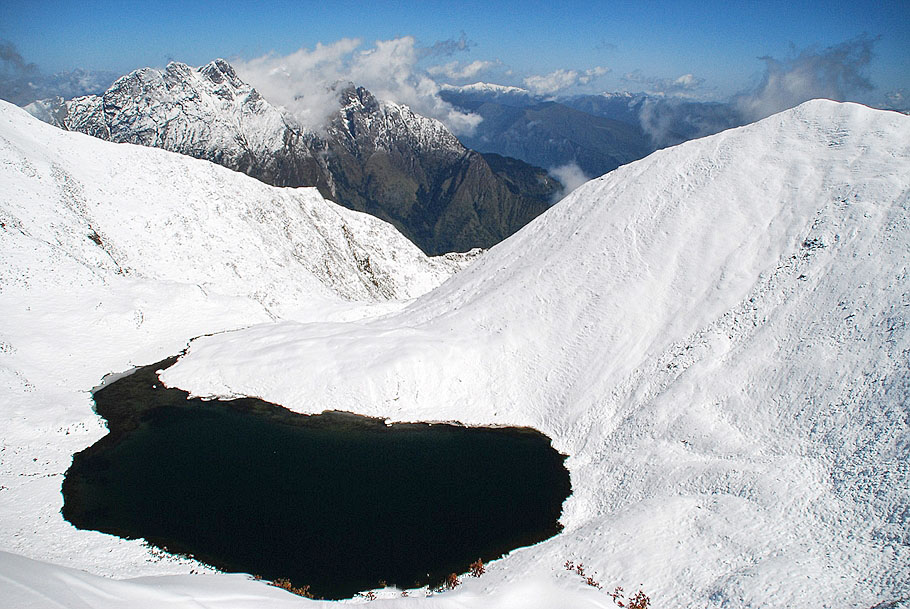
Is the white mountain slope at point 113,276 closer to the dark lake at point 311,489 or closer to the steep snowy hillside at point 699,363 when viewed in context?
the dark lake at point 311,489

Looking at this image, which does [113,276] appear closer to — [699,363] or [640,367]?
[640,367]

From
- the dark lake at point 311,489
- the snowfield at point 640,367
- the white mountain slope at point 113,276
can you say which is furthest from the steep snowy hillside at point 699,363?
the white mountain slope at point 113,276

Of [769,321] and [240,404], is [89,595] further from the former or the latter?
[769,321]

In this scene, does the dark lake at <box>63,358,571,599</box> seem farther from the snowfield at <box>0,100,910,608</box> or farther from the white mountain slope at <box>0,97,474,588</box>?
the white mountain slope at <box>0,97,474,588</box>

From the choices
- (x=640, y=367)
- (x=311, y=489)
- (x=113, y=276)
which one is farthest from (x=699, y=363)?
(x=113, y=276)

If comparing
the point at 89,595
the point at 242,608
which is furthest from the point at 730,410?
the point at 89,595
